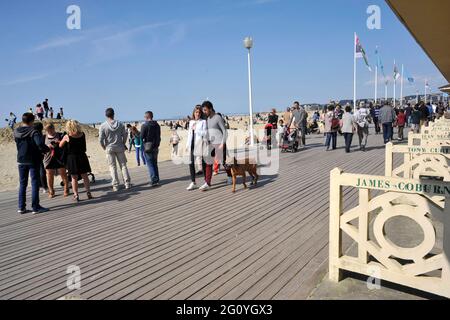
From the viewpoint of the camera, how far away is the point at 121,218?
563cm

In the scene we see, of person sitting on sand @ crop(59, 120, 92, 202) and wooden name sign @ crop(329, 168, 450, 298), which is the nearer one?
wooden name sign @ crop(329, 168, 450, 298)

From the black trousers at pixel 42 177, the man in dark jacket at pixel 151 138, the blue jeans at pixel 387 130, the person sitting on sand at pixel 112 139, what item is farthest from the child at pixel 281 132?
the black trousers at pixel 42 177

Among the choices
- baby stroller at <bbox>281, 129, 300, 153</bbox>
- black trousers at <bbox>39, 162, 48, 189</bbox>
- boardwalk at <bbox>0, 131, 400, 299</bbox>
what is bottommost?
boardwalk at <bbox>0, 131, 400, 299</bbox>

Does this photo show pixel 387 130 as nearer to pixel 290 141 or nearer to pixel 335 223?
pixel 290 141

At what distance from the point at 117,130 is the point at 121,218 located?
8.27ft

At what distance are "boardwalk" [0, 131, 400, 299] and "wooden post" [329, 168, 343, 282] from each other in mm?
Answer: 178

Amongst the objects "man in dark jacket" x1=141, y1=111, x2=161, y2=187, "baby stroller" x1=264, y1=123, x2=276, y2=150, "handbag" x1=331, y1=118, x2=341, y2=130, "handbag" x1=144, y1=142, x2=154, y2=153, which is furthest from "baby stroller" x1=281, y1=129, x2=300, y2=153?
"handbag" x1=144, y1=142, x2=154, y2=153

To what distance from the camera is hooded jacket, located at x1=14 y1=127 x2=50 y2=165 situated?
19.5 feet

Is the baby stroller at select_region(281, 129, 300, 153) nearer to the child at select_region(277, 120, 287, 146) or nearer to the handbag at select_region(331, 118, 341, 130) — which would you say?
the child at select_region(277, 120, 287, 146)

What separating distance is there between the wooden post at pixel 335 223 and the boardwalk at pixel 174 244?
0.59ft

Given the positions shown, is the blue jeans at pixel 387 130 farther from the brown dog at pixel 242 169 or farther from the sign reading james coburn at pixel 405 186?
the sign reading james coburn at pixel 405 186

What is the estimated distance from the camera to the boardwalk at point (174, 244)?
3229 mm

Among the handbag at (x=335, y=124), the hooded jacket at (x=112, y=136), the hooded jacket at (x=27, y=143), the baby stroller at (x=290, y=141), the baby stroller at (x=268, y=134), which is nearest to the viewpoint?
the hooded jacket at (x=27, y=143)
